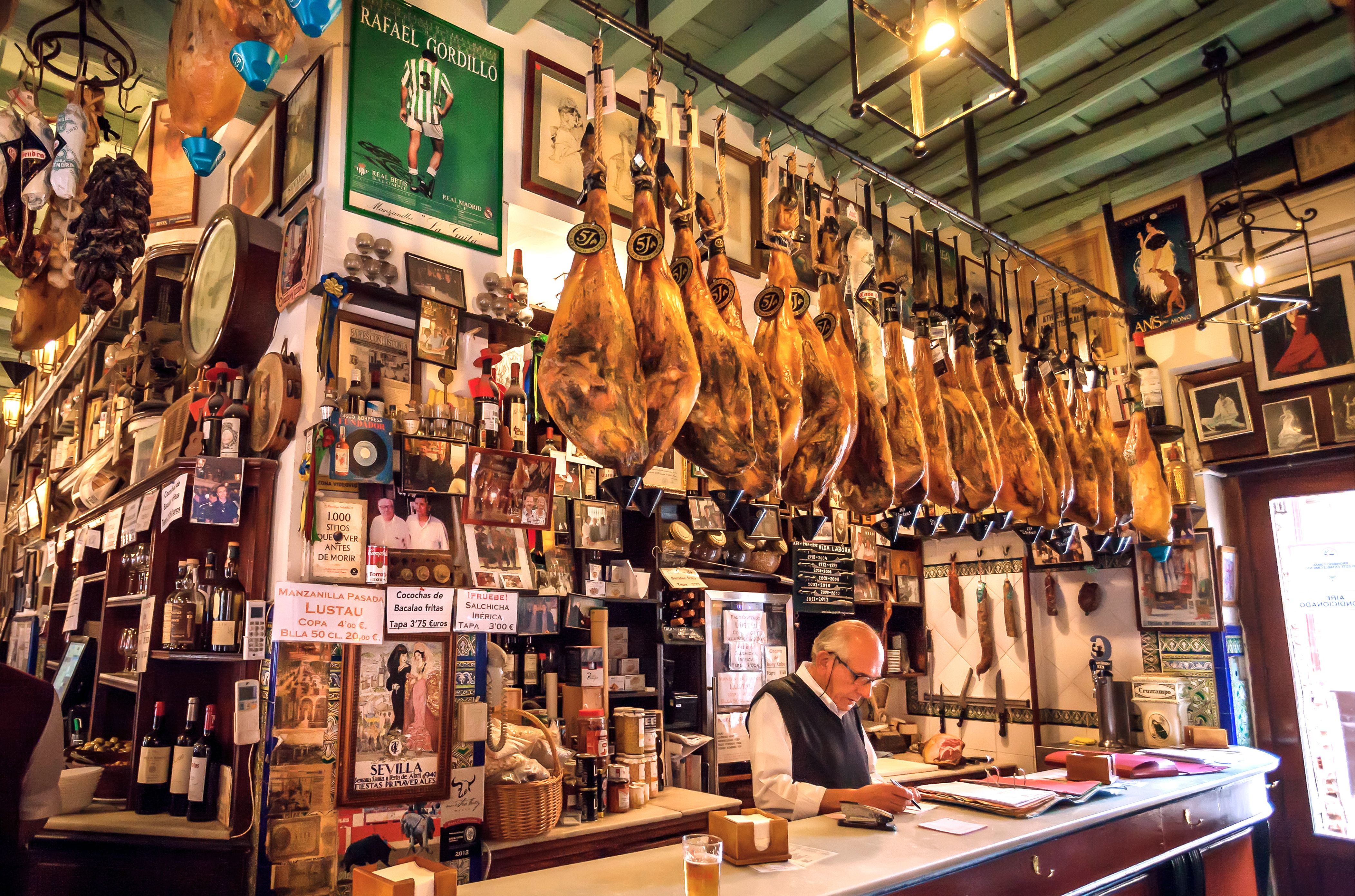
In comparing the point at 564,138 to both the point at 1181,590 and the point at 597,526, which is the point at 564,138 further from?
the point at 1181,590

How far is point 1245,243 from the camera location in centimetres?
436

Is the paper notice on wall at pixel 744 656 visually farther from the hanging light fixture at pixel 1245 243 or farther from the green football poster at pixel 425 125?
the hanging light fixture at pixel 1245 243

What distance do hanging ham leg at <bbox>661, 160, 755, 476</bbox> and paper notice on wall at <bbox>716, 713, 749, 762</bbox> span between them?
276 centimetres

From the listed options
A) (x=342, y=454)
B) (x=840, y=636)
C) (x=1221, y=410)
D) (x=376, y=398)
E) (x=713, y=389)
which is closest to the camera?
(x=713, y=389)

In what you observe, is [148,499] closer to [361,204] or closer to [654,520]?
[361,204]

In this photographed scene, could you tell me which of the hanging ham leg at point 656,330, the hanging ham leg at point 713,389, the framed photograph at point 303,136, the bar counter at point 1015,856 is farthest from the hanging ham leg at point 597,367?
the framed photograph at point 303,136

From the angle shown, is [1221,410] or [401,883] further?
[1221,410]

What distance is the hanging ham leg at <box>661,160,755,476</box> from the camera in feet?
7.27

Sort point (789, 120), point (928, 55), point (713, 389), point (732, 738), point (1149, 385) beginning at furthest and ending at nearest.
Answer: point (1149, 385) < point (732, 738) < point (789, 120) < point (713, 389) < point (928, 55)

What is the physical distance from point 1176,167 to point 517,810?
5.14m

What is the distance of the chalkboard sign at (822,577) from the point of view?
17.4 ft

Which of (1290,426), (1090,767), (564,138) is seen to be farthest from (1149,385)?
(564,138)

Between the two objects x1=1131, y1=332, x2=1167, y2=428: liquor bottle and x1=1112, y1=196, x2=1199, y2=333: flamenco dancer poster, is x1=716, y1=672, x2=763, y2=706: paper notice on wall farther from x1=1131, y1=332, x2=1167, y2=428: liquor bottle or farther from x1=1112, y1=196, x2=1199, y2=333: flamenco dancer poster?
x1=1112, y1=196, x2=1199, y2=333: flamenco dancer poster

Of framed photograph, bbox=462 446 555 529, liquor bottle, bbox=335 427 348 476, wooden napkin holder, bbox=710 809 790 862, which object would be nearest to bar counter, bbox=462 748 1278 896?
wooden napkin holder, bbox=710 809 790 862
